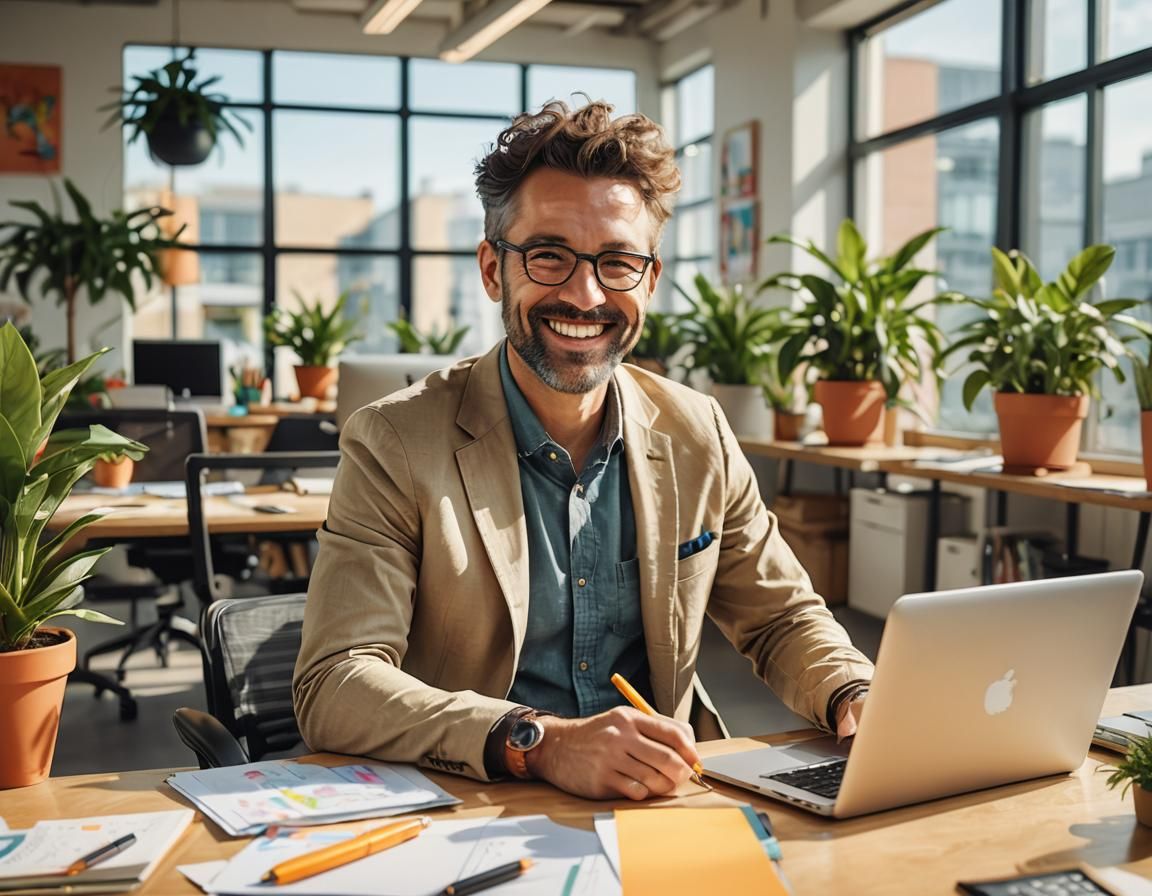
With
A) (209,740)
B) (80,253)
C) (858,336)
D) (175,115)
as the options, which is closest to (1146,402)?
(858,336)

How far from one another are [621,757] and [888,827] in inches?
10.3

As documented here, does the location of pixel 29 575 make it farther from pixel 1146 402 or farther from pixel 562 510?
pixel 1146 402

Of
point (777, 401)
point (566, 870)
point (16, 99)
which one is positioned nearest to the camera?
point (566, 870)

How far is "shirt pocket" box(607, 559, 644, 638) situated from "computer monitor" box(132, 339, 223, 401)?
639cm

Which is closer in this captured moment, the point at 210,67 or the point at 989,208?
the point at 989,208

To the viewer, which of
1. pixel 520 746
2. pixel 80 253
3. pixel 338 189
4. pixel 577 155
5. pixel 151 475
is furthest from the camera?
pixel 338 189

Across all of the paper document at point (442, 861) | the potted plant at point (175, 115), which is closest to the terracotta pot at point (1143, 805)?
the paper document at point (442, 861)

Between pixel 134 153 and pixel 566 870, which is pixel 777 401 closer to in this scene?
pixel 566 870

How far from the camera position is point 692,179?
28.9 feet

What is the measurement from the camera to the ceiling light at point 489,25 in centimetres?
562

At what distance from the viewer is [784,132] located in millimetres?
6855

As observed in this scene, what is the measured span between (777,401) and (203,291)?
5213 millimetres

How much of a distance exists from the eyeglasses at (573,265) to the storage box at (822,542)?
3892mm

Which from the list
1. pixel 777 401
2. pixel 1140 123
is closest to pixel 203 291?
pixel 777 401
